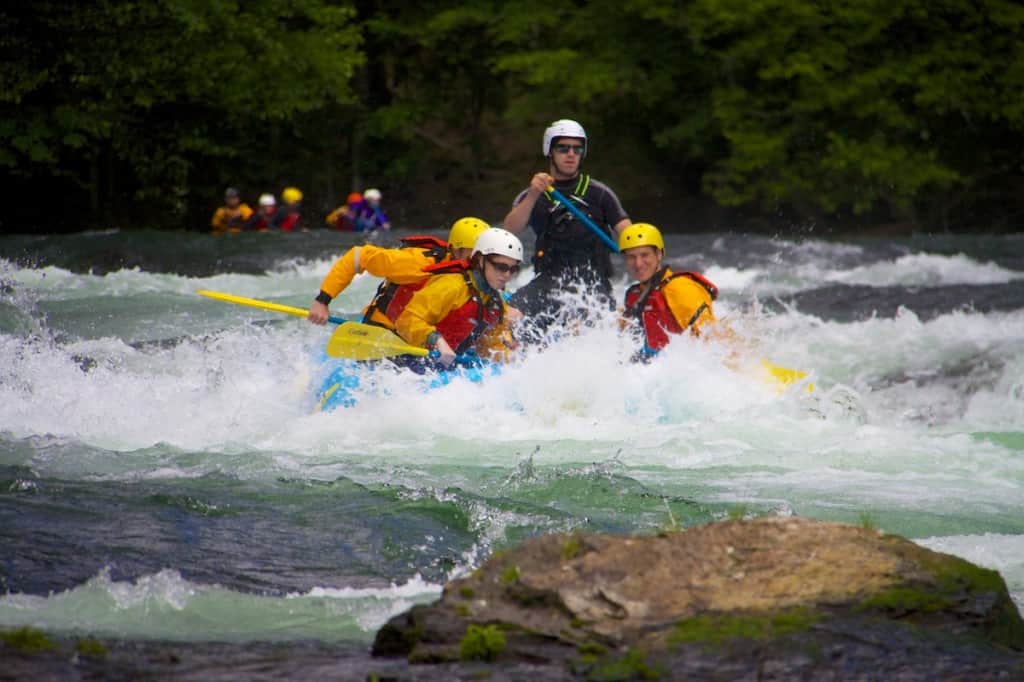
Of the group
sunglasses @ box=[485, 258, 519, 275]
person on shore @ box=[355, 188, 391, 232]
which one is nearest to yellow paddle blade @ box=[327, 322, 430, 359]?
sunglasses @ box=[485, 258, 519, 275]

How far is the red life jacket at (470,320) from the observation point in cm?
807

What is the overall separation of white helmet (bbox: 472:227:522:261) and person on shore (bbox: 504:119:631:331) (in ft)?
3.12

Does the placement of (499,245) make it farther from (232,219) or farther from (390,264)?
(232,219)

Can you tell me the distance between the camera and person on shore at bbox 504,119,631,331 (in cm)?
895

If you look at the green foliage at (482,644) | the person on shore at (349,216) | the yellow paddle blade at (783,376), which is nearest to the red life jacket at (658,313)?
the yellow paddle blade at (783,376)

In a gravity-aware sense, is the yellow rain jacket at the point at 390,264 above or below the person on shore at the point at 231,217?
below

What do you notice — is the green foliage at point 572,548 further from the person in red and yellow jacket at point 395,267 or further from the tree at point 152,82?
the tree at point 152,82

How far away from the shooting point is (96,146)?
2384 centimetres

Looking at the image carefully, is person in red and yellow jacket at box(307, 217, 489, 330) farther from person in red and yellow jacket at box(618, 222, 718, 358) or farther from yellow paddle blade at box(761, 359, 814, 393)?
yellow paddle blade at box(761, 359, 814, 393)

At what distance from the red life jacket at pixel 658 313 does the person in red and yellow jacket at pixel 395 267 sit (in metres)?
1.09

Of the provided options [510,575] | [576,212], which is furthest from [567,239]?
[510,575]

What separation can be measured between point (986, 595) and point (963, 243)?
1907 centimetres

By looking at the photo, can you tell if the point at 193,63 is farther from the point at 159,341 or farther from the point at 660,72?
the point at 159,341

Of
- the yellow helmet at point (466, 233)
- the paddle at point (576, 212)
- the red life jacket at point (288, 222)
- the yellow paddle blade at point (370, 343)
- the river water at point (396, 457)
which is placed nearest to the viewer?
the river water at point (396, 457)
